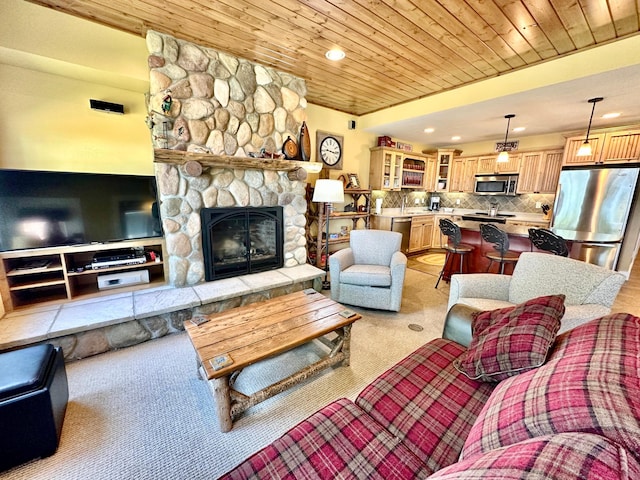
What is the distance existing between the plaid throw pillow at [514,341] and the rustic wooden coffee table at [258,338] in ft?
2.80

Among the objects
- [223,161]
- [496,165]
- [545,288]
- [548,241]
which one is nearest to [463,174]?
[496,165]

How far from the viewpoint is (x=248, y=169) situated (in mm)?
3123

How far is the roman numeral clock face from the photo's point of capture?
14.2ft

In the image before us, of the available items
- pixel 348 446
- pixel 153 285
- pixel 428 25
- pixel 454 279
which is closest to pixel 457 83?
pixel 428 25

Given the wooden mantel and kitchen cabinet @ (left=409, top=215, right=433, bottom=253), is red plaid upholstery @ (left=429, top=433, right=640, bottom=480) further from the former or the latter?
kitchen cabinet @ (left=409, top=215, right=433, bottom=253)

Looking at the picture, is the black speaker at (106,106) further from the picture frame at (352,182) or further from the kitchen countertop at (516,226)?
the kitchen countertop at (516,226)

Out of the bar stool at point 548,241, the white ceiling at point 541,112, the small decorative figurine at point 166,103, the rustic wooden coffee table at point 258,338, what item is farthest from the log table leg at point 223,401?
the white ceiling at point 541,112

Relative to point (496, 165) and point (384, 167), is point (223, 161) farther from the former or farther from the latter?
point (496, 165)

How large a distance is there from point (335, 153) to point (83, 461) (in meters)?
A: 4.38

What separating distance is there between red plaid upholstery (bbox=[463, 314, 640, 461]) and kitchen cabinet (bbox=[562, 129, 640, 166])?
13.9 ft

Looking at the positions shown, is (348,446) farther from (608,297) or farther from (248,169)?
(248,169)

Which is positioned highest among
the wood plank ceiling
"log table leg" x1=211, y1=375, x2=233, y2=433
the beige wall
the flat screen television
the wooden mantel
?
the wood plank ceiling

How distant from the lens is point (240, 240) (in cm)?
331

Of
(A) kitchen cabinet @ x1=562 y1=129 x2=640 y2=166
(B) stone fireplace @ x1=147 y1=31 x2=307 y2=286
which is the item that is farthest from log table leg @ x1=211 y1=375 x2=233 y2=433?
(A) kitchen cabinet @ x1=562 y1=129 x2=640 y2=166
